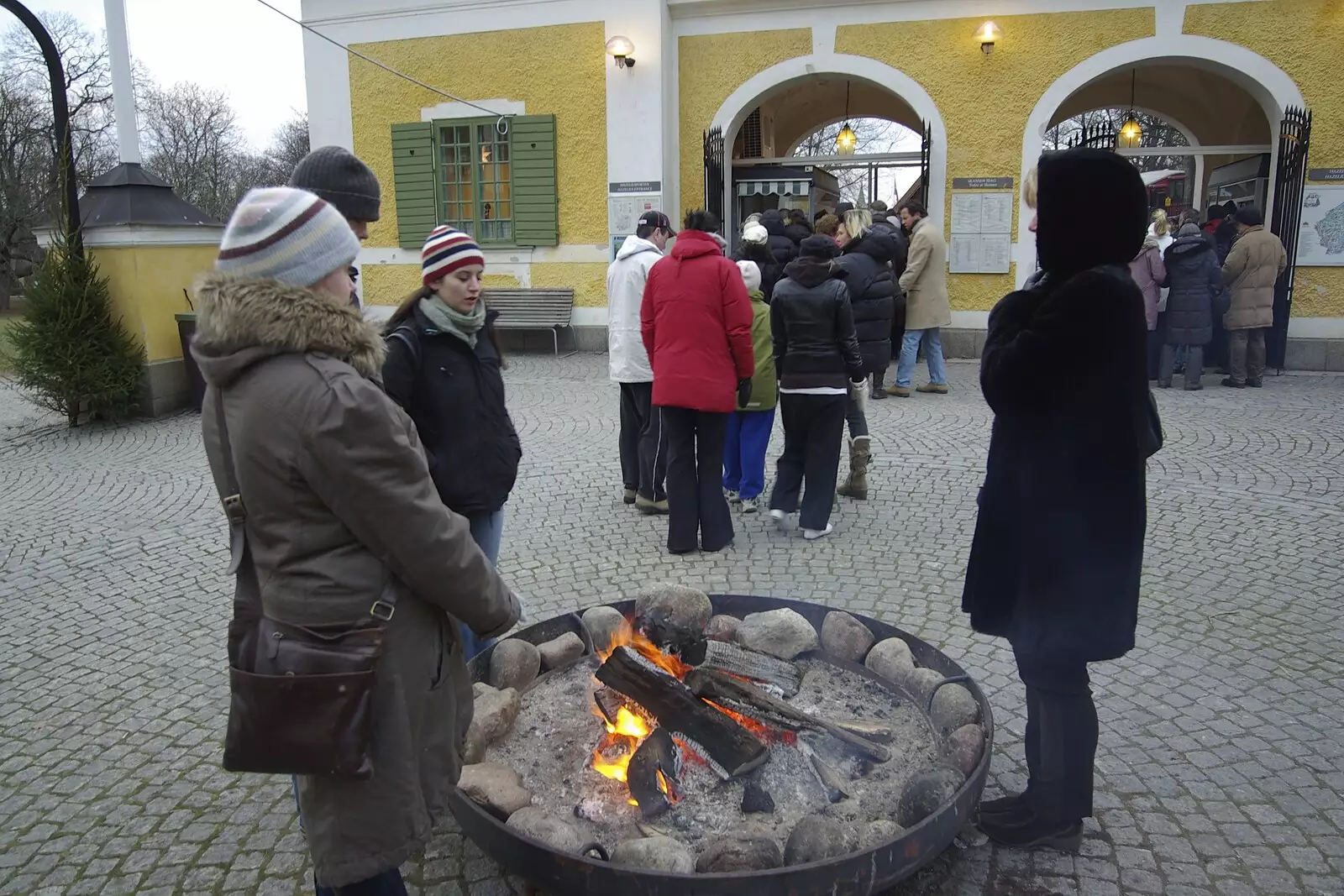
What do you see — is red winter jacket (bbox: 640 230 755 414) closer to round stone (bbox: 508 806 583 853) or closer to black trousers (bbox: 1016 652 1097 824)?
black trousers (bbox: 1016 652 1097 824)

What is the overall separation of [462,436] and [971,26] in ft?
34.8

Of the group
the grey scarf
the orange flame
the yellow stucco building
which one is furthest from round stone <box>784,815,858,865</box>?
the yellow stucco building

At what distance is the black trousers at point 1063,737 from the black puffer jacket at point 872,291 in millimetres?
5017

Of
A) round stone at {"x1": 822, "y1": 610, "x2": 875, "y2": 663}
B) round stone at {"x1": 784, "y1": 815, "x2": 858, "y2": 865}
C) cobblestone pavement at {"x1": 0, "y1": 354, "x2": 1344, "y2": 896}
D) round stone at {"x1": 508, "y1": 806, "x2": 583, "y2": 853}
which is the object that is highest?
round stone at {"x1": 822, "y1": 610, "x2": 875, "y2": 663}

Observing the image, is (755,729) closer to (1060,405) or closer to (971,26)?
(1060,405)

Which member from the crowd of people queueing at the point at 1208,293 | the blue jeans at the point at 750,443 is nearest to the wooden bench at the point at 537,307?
the crowd of people queueing at the point at 1208,293

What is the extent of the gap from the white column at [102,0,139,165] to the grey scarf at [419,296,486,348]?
345 inches

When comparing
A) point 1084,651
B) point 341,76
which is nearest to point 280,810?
point 1084,651

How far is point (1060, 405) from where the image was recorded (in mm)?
2416

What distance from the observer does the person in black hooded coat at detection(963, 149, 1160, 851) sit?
234 centimetres

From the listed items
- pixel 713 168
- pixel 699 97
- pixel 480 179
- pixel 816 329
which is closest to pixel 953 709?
pixel 816 329

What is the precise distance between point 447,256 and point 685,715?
165cm

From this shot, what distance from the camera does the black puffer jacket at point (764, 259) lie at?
24.6 ft

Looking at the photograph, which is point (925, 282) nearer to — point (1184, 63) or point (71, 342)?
point (1184, 63)
